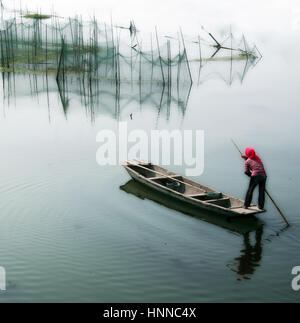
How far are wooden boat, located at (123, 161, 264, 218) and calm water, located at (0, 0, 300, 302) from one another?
14.3 inches

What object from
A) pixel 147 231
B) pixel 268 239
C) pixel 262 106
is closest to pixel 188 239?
pixel 147 231

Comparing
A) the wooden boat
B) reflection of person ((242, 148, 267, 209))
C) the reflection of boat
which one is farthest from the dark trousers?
the reflection of boat

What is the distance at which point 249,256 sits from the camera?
7.73 metres

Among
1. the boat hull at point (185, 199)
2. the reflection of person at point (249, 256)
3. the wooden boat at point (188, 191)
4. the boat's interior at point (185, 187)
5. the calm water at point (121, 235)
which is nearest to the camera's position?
the calm water at point (121, 235)

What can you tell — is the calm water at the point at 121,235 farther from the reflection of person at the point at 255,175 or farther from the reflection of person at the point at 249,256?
the reflection of person at the point at 255,175

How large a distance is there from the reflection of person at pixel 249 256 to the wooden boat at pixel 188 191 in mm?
545

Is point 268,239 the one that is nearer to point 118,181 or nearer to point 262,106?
point 118,181

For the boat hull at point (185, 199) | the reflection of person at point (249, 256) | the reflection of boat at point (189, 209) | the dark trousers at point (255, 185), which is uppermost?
the dark trousers at point (255, 185)

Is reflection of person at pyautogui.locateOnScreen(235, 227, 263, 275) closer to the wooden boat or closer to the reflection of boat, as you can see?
the reflection of boat

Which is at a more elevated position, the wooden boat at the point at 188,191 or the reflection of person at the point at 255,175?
the reflection of person at the point at 255,175

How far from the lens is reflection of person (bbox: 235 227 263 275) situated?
7209 millimetres

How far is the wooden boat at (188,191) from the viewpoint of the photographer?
895cm

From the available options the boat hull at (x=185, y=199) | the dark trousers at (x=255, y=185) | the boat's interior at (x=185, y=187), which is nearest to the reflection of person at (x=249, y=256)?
the boat hull at (x=185, y=199)
